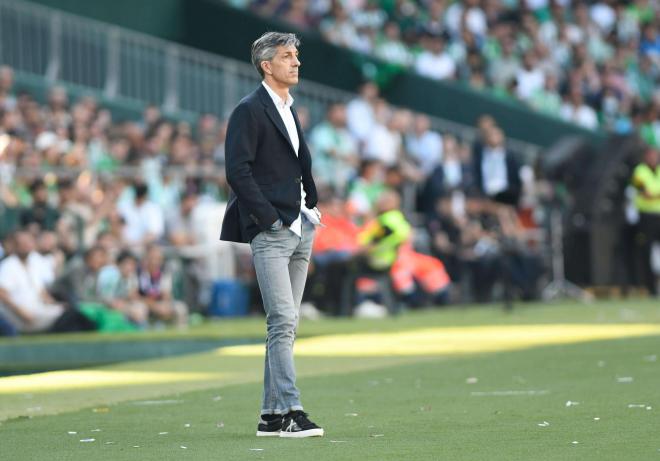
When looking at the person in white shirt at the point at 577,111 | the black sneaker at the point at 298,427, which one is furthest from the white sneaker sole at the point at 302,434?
the person in white shirt at the point at 577,111

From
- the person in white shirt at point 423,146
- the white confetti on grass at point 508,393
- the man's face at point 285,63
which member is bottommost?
the white confetti on grass at point 508,393

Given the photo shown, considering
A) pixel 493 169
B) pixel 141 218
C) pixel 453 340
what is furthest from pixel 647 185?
pixel 453 340

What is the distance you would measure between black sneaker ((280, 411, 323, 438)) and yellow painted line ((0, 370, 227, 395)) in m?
3.87

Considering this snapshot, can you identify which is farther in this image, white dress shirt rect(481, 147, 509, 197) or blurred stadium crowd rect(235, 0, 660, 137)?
blurred stadium crowd rect(235, 0, 660, 137)

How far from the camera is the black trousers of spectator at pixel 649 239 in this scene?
1033 inches

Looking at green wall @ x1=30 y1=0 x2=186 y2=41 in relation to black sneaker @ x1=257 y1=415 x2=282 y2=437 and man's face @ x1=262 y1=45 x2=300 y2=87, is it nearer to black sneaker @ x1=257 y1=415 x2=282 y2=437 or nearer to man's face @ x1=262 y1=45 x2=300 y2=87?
man's face @ x1=262 y1=45 x2=300 y2=87

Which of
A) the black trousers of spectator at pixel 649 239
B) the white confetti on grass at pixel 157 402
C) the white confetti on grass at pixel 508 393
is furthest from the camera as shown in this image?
the black trousers of spectator at pixel 649 239

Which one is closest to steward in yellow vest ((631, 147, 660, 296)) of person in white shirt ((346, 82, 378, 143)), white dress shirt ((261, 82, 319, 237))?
person in white shirt ((346, 82, 378, 143))

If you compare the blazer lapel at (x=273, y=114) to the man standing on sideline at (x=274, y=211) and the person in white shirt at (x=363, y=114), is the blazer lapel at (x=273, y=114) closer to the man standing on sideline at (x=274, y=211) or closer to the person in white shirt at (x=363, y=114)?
the man standing on sideline at (x=274, y=211)

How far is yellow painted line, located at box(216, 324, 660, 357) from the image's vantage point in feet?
50.7

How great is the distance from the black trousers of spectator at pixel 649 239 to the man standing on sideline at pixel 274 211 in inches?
711

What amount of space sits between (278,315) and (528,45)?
24.3 metres

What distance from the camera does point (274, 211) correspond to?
859 cm

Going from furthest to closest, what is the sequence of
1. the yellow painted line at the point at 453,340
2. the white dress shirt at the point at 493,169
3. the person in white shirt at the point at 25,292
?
the white dress shirt at the point at 493,169
the person in white shirt at the point at 25,292
the yellow painted line at the point at 453,340
